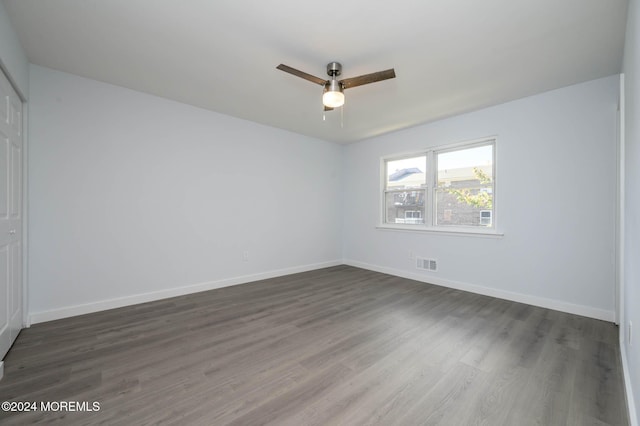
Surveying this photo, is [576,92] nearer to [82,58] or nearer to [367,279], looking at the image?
[367,279]

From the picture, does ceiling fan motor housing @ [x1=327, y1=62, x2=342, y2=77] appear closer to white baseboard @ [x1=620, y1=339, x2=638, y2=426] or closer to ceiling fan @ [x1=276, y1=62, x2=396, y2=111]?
ceiling fan @ [x1=276, y1=62, x2=396, y2=111]

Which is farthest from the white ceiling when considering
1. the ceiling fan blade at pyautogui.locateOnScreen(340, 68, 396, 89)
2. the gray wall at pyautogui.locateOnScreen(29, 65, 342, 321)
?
the gray wall at pyautogui.locateOnScreen(29, 65, 342, 321)

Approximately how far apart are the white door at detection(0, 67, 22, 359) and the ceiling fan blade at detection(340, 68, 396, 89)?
2.72m

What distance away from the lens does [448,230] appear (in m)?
4.12

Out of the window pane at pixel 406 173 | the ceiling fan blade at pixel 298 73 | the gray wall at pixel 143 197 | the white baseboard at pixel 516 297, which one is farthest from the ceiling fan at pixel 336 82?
the white baseboard at pixel 516 297

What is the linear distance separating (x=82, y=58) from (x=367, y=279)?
4.54 meters

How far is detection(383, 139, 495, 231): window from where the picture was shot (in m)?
3.84

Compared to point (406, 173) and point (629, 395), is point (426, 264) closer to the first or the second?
point (406, 173)

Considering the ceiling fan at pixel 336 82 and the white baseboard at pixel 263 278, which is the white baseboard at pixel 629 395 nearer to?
the white baseboard at pixel 263 278

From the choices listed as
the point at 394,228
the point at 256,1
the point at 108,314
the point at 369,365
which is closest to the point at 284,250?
the point at 394,228

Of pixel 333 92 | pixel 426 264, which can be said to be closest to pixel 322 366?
pixel 333 92

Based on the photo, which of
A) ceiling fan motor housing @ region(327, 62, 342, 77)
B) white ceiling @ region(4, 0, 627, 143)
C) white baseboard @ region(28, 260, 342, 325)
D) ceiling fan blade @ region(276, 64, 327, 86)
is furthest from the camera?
white baseboard @ region(28, 260, 342, 325)

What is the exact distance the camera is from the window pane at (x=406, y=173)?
4645 mm

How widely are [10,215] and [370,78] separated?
3247 mm
